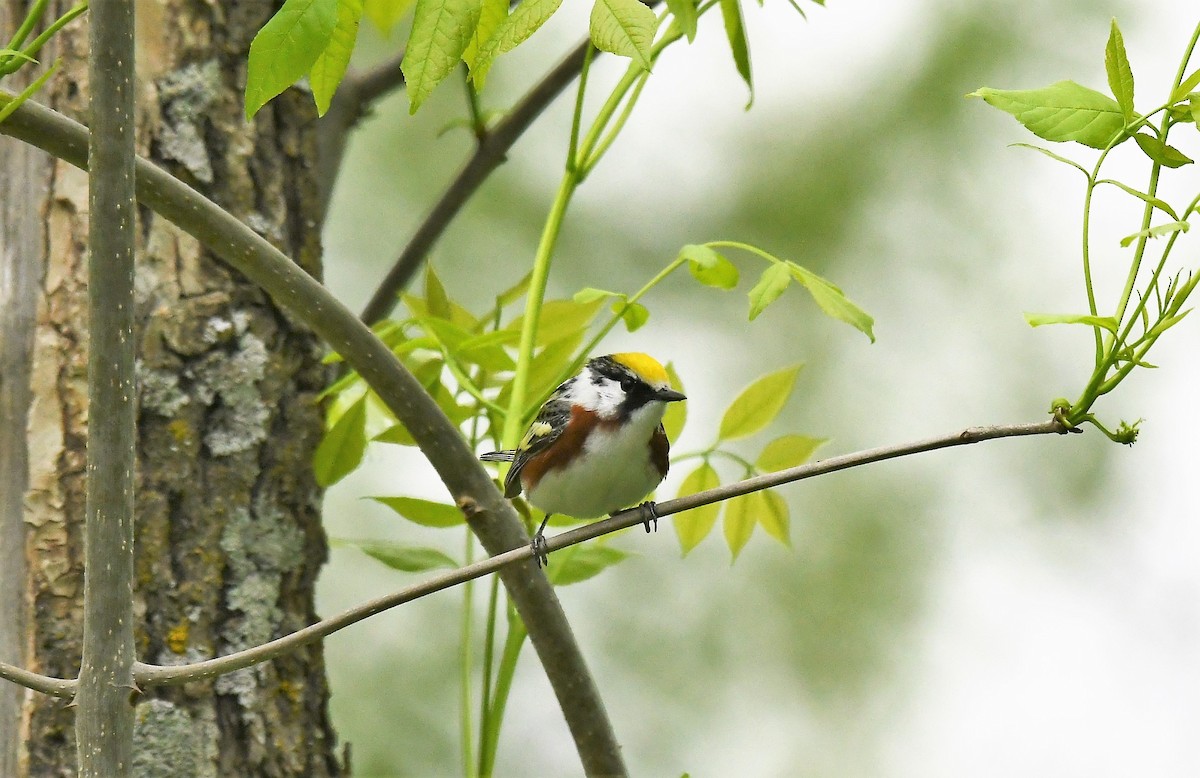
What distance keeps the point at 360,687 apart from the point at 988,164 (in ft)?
16.3

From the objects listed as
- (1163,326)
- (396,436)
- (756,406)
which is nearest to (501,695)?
(396,436)

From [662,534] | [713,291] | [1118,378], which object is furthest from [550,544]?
[713,291]

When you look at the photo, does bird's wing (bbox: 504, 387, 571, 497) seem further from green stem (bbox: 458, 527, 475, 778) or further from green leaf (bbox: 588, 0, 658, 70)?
green leaf (bbox: 588, 0, 658, 70)

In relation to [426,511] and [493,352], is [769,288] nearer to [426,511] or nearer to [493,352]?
[493,352]

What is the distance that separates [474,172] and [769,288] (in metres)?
1.21

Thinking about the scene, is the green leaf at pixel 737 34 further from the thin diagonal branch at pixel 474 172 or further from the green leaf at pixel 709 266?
the thin diagonal branch at pixel 474 172

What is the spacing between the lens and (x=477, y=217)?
7.24 meters

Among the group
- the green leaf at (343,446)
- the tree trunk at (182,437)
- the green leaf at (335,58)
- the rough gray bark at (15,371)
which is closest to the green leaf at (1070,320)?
the green leaf at (335,58)

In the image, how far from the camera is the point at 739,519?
243 cm

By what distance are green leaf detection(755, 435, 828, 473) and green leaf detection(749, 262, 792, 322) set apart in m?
0.53

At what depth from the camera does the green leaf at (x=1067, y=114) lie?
4.56 ft

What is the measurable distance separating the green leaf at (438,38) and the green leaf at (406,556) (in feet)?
3.76

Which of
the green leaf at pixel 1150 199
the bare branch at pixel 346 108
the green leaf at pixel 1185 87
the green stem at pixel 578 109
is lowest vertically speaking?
the green leaf at pixel 1150 199

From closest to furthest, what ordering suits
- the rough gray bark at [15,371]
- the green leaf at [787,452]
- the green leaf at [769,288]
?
the green leaf at [769,288] < the rough gray bark at [15,371] < the green leaf at [787,452]
